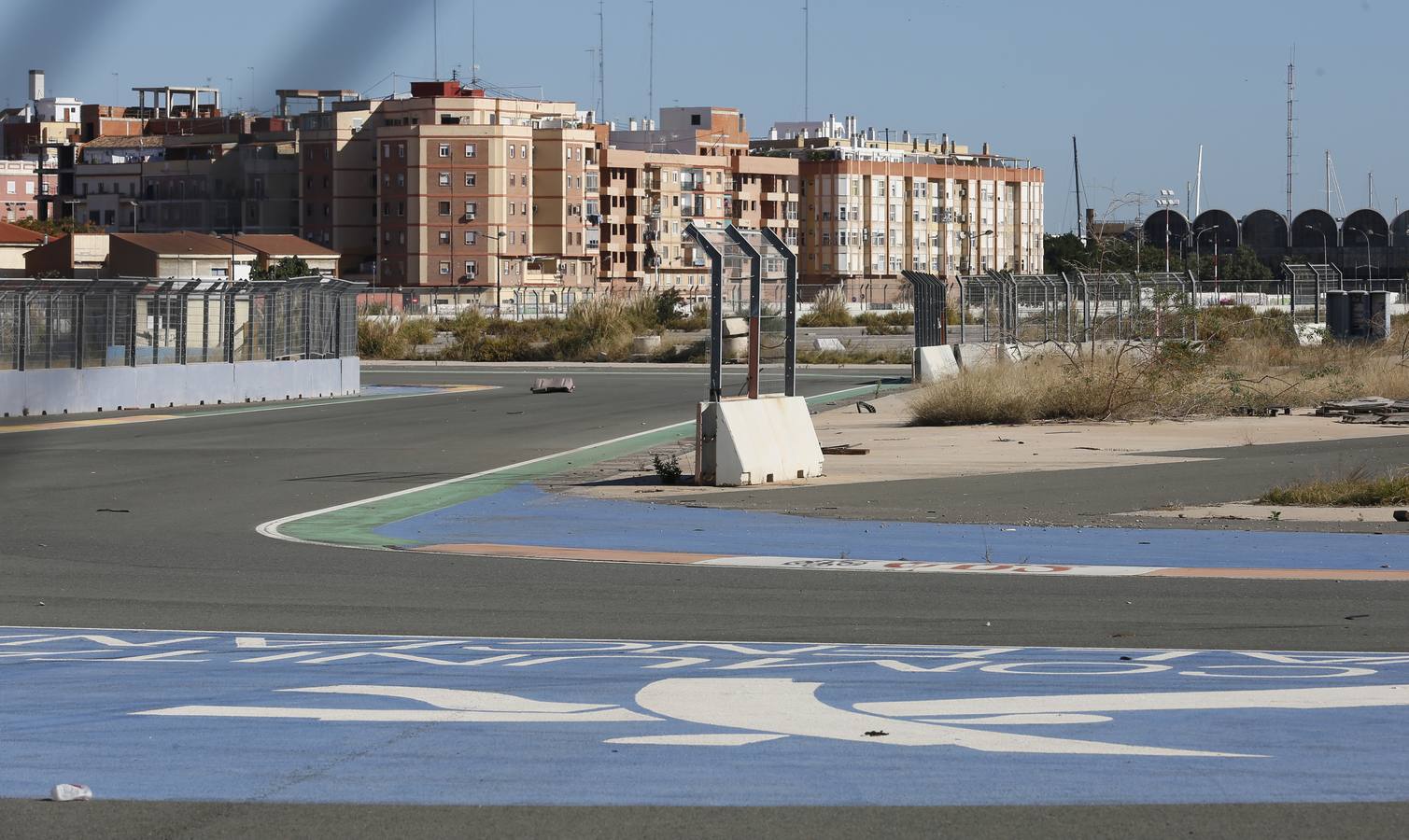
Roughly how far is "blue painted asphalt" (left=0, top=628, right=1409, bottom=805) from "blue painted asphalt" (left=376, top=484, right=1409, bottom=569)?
4561 millimetres

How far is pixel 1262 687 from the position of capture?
28.6ft

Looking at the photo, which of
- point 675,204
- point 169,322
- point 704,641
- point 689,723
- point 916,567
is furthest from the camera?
point 675,204

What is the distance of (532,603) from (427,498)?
7672 millimetres

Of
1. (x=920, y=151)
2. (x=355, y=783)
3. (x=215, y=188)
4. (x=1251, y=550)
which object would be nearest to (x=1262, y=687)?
(x=355, y=783)

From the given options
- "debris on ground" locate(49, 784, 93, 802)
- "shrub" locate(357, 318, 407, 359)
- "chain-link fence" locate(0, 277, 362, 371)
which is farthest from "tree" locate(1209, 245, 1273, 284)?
"debris on ground" locate(49, 784, 93, 802)

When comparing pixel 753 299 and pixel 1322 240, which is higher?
pixel 1322 240

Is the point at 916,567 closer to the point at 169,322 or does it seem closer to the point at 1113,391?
the point at 1113,391

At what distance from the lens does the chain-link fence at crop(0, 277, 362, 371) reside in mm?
34125

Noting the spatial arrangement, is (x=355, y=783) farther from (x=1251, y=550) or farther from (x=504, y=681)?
(x=1251, y=550)

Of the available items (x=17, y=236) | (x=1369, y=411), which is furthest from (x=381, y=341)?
(x=17, y=236)

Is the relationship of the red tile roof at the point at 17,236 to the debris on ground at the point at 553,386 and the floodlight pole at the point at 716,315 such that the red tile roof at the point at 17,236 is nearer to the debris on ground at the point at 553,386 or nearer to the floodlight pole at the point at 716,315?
the debris on ground at the point at 553,386

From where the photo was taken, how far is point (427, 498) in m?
19.5

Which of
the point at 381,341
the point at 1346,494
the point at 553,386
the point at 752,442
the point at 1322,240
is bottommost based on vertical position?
the point at 1346,494

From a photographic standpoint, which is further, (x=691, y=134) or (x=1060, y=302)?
(x=691, y=134)
